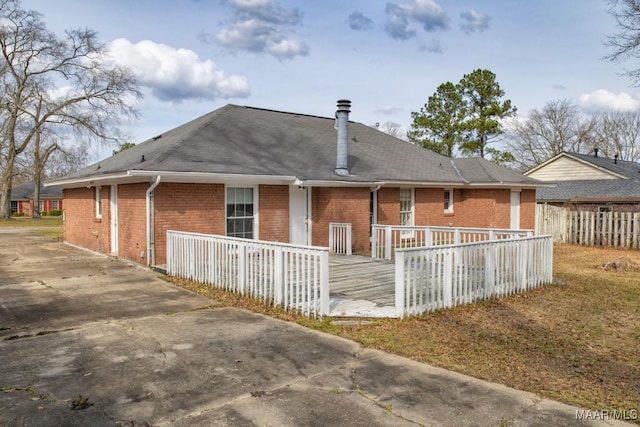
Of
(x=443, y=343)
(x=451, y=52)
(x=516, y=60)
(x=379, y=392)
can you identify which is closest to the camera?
Answer: (x=379, y=392)

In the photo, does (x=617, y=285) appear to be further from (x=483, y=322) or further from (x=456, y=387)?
(x=456, y=387)

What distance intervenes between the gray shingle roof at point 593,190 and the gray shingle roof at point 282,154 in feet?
17.2

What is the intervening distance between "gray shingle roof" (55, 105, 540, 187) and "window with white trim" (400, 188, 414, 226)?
2.56ft

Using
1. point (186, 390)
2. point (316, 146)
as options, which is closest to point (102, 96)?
point (316, 146)

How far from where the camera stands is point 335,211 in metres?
15.2

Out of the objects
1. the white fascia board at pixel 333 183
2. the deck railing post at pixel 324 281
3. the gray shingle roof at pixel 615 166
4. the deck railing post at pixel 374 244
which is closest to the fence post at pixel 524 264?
the deck railing post at pixel 324 281

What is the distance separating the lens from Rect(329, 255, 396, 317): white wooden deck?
762 cm

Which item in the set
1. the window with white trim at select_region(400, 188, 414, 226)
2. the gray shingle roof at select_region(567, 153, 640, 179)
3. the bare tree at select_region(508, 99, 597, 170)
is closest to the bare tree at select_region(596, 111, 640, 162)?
the bare tree at select_region(508, 99, 597, 170)

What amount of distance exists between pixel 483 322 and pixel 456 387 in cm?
291

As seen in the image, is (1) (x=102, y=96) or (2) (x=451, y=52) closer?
(2) (x=451, y=52)

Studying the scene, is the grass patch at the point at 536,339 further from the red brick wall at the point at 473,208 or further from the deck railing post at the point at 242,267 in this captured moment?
the red brick wall at the point at 473,208

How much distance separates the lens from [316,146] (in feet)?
59.8

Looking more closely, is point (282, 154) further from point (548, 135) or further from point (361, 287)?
point (548, 135)

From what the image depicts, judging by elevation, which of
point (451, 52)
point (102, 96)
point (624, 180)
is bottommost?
point (624, 180)
